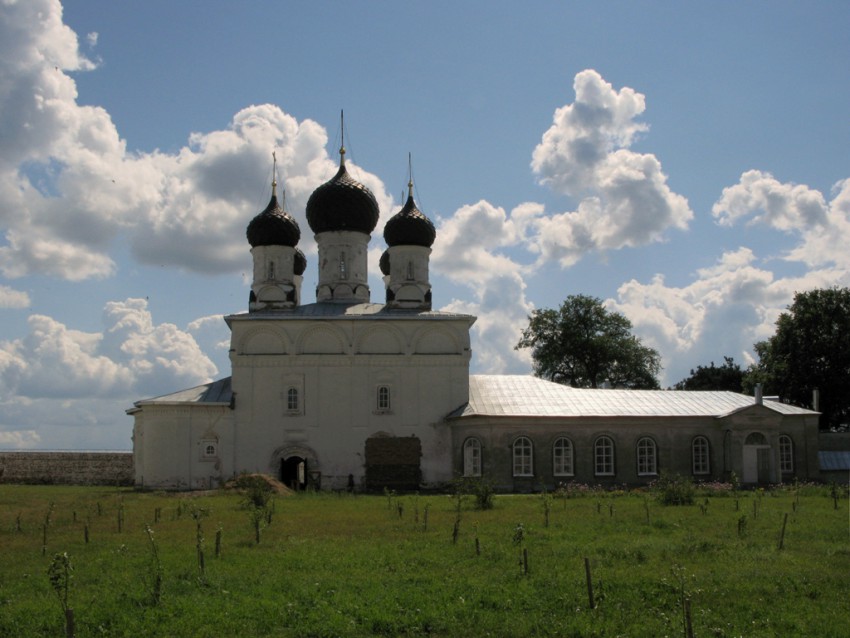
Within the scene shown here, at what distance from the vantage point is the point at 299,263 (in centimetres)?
3634

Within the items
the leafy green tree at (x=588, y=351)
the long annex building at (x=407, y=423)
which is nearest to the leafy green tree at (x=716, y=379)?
the leafy green tree at (x=588, y=351)

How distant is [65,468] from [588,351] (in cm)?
2515

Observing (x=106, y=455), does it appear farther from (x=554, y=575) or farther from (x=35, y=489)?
(x=554, y=575)

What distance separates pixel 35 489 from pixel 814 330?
3008cm

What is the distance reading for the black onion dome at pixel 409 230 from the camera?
31656 mm

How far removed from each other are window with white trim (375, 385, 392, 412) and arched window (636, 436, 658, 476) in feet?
26.3

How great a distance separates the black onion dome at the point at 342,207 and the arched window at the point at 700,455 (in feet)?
42.6

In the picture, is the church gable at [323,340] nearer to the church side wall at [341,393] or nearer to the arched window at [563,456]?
the church side wall at [341,393]

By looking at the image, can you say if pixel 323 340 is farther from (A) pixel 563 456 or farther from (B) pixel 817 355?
(B) pixel 817 355

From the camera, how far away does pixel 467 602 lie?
10.6m

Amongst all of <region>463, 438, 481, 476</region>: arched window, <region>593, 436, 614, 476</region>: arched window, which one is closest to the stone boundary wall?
<region>463, 438, 481, 476</region>: arched window

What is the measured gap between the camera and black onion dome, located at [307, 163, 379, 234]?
104 ft

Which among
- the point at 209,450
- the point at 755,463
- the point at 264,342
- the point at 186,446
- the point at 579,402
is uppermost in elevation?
the point at 264,342

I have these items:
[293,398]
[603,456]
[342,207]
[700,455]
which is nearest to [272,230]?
[342,207]
